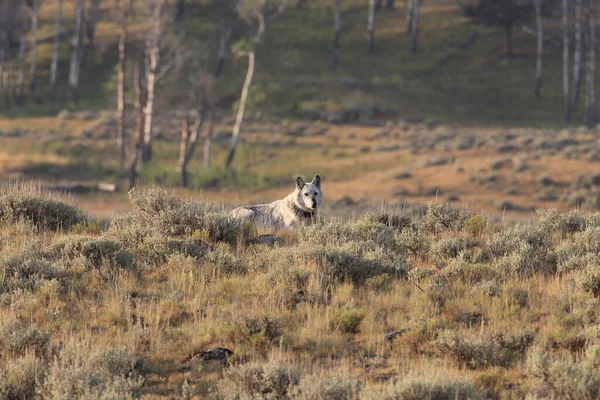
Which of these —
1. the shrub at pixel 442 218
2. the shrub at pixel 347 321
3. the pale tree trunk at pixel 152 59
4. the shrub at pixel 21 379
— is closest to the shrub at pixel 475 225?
the shrub at pixel 442 218

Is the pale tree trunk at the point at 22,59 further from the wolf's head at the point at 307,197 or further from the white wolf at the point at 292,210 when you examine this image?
the wolf's head at the point at 307,197

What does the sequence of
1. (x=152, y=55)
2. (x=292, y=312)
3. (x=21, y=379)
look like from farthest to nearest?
(x=152, y=55) → (x=292, y=312) → (x=21, y=379)

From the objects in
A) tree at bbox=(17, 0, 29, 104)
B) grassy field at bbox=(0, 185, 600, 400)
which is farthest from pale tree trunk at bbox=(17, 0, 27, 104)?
grassy field at bbox=(0, 185, 600, 400)

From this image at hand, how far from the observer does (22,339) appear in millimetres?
7684

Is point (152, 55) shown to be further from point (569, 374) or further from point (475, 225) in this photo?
point (569, 374)

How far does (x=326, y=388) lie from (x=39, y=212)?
749 centimetres

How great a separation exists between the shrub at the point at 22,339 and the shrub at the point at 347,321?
2828 millimetres

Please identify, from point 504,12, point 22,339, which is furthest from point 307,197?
point 504,12

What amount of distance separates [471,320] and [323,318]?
1.57 m

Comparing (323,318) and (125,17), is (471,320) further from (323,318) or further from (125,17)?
(125,17)

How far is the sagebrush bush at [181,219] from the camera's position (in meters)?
11.9

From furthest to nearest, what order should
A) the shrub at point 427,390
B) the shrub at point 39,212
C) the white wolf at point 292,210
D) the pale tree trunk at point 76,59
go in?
the pale tree trunk at point 76,59 → the white wolf at point 292,210 → the shrub at point 39,212 → the shrub at point 427,390

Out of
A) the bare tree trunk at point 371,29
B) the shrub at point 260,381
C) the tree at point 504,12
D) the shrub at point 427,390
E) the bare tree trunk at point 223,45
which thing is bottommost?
the shrub at point 260,381

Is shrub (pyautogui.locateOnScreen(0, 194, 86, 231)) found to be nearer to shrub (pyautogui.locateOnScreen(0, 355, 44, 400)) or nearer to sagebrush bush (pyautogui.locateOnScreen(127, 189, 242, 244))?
sagebrush bush (pyautogui.locateOnScreen(127, 189, 242, 244))
